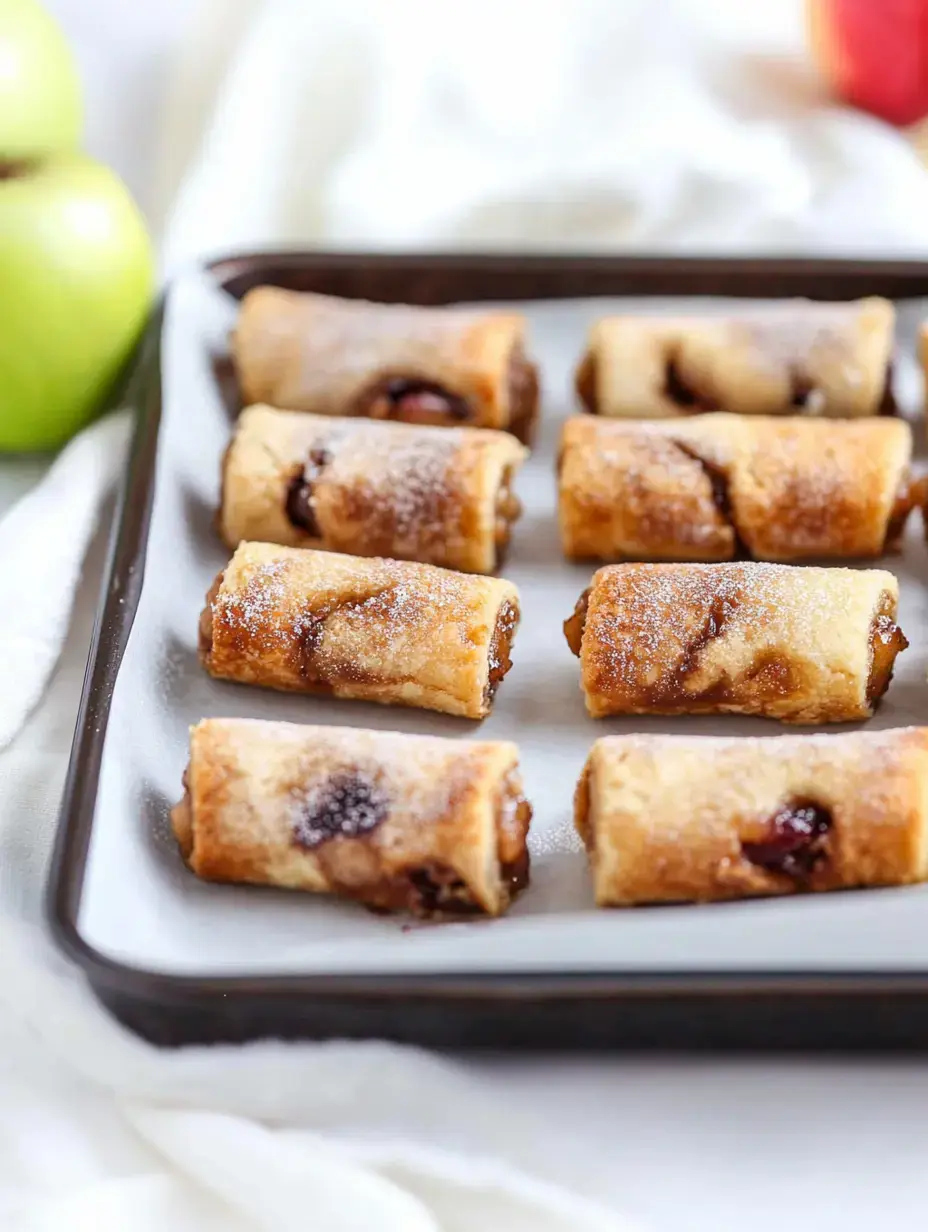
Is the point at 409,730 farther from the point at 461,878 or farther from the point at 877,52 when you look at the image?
the point at 877,52

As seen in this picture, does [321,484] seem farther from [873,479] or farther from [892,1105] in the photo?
[892,1105]

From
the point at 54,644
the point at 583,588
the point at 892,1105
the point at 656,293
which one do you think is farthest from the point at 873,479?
the point at 54,644

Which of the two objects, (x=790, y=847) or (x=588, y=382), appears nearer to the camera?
(x=790, y=847)

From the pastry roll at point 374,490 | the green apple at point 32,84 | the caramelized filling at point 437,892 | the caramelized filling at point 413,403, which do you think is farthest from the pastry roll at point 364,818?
the green apple at point 32,84

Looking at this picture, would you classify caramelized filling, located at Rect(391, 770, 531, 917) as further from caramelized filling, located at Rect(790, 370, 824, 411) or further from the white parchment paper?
caramelized filling, located at Rect(790, 370, 824, 411)

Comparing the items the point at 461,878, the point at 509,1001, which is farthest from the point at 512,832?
the point at 509,1001

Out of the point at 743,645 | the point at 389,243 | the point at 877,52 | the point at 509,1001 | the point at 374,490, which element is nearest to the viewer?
the point at 509,1001

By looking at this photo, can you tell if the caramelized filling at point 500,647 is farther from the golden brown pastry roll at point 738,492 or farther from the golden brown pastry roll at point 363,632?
the golden brown pastry roll at point 738,492
